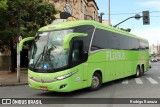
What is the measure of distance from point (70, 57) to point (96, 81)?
111 inches

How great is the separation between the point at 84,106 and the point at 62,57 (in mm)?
2867

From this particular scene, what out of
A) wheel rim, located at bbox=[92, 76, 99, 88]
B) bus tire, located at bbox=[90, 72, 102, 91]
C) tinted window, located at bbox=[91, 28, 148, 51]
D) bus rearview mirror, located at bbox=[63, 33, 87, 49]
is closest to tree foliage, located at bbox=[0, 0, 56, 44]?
tinted window, located at bbox=[91, 28, 148, 51]

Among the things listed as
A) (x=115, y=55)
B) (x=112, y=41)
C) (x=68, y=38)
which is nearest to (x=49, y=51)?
(x=68, y=38)

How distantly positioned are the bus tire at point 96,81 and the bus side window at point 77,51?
1849 mm

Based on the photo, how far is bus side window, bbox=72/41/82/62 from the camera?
13261 mm

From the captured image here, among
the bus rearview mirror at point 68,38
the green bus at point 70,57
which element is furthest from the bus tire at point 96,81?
the bus rearview mirror at point 68,38

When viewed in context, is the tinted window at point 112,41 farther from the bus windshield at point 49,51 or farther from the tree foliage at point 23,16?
the tree foliage at point 23,16

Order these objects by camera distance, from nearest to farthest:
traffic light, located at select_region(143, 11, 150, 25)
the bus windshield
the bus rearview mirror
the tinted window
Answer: the bus rearview mirror < the bus windshield < the tinted window < traffic light, located at select_region(143, 11, 150, 25)

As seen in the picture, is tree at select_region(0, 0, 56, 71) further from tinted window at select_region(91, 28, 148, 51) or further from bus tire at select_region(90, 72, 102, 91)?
bus tire at select_region(90, 72, 102, 91)

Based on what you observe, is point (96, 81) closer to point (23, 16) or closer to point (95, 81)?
point (95, 81)

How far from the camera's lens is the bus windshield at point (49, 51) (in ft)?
42.3

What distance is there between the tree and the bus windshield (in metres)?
7.84

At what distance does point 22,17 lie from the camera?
2597 cm

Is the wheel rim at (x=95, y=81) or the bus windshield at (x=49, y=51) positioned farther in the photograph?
the wheel rim at (x=95, y=81)
